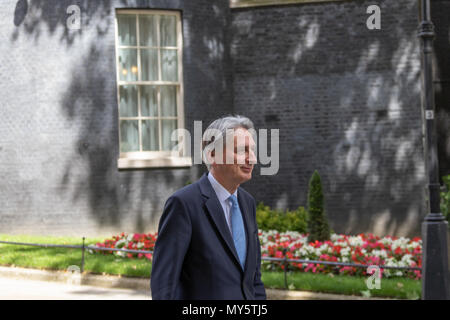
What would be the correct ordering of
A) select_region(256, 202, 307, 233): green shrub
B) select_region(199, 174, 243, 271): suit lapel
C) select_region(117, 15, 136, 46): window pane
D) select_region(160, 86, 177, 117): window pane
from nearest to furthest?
select_region(199, 174, 243, 271): suit lapel < select_region(256, 202, 307, 233): green shrub < select_region(117, 15, 136, 46): window pane < select_region(160, 86, 177, 117): window pane

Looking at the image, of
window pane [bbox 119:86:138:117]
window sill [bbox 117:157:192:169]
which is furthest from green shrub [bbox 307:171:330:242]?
window pane [bbox 119:86:138:117]

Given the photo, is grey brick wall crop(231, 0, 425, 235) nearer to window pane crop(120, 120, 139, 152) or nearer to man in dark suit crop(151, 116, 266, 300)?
window pane crop(120, 120, 139, 152)

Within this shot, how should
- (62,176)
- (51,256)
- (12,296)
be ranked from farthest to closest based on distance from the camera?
(62,176)
(51,256)
(12,296)

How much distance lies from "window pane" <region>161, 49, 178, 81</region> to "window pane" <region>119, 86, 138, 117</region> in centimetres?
74

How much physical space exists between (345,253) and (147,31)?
6738mm

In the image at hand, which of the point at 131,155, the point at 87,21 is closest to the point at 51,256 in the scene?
the point at 131,155

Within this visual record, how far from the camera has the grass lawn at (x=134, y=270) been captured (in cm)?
945

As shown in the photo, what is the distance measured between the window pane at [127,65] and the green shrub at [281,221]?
13.3 feet

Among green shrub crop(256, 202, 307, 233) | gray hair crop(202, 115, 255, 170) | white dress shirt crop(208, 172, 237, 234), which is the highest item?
gray hair crop(202, 115, 255, 170)

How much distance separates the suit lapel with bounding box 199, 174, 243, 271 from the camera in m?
3.28

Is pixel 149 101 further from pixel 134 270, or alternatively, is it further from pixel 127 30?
pixel 134 270
